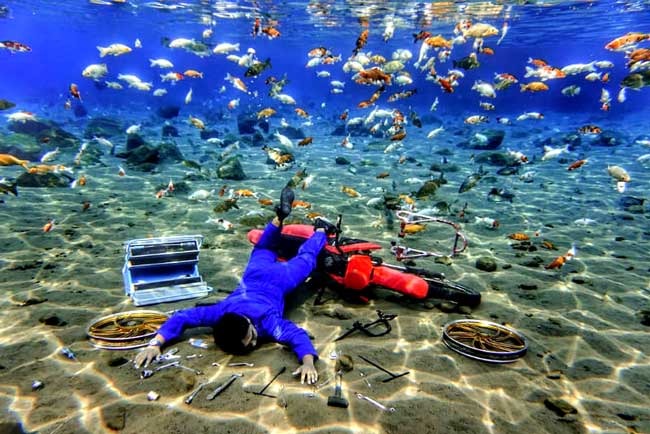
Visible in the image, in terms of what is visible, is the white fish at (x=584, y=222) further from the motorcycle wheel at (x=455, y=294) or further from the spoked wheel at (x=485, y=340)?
the spoked wheel at (x=485, y=340)

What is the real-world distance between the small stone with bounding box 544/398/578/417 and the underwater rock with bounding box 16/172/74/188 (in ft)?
50.9

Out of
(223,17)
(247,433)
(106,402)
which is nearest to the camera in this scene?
(247,433)

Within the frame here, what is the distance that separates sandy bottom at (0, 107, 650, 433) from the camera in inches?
137

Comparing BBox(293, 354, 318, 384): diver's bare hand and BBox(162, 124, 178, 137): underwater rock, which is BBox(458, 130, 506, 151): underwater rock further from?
BBox(293, 354, 318, 384): diver's bare hand

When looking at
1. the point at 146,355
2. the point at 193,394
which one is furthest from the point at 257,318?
the point at 146,355

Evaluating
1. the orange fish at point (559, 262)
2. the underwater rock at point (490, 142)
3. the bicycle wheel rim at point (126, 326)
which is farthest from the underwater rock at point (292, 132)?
the bicycle wheel rim at point (126, 326)

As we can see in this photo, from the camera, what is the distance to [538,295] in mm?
6273

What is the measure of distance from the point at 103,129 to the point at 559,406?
30773 millimetres

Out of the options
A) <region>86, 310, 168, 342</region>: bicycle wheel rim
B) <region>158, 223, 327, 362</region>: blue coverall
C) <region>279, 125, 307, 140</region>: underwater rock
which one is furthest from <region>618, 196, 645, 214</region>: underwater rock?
<region>279, 125, 307, 140</region>: underwater rock

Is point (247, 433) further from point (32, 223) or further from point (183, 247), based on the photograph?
point (32, 223)

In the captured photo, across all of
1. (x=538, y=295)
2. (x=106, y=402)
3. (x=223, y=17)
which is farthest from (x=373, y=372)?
(x=223, y=17)

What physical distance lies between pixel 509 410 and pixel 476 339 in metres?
1.22

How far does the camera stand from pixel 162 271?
6.61m

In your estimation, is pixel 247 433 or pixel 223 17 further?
pixel 223 17
